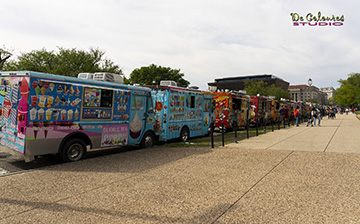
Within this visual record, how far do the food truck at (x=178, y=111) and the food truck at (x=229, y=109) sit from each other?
9.33 ft

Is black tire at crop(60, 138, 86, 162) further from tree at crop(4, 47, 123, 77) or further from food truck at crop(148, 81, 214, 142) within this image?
tree at crop(4, 47, 123, 77)

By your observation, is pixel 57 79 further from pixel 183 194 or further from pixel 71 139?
pixel 183 194

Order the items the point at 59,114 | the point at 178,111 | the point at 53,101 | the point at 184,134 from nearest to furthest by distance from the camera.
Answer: the point at 53,101 < the point at 59,114 < the point at 178,111 < the point at 184,134

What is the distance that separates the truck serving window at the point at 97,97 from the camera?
773 cm

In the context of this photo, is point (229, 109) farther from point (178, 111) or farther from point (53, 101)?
point (53, 101)

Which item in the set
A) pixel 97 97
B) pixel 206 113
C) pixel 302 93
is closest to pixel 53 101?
pixel 97 97

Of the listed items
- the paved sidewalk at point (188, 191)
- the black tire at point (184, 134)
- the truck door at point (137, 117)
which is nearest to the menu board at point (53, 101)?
the paved sidewalk at point (188, 191)

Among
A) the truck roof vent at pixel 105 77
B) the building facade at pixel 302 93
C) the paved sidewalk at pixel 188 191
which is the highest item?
the building facade at pixel 302 93

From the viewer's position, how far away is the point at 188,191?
5.03 meters

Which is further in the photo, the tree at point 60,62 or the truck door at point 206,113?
the tree at point 60,62

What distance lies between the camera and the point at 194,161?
7.77 m

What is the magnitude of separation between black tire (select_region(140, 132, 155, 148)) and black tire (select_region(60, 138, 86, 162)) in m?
2.67

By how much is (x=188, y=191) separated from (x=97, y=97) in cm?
449

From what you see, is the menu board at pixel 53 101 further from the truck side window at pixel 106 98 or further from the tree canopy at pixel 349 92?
the tree canopy at pixel 349 92
